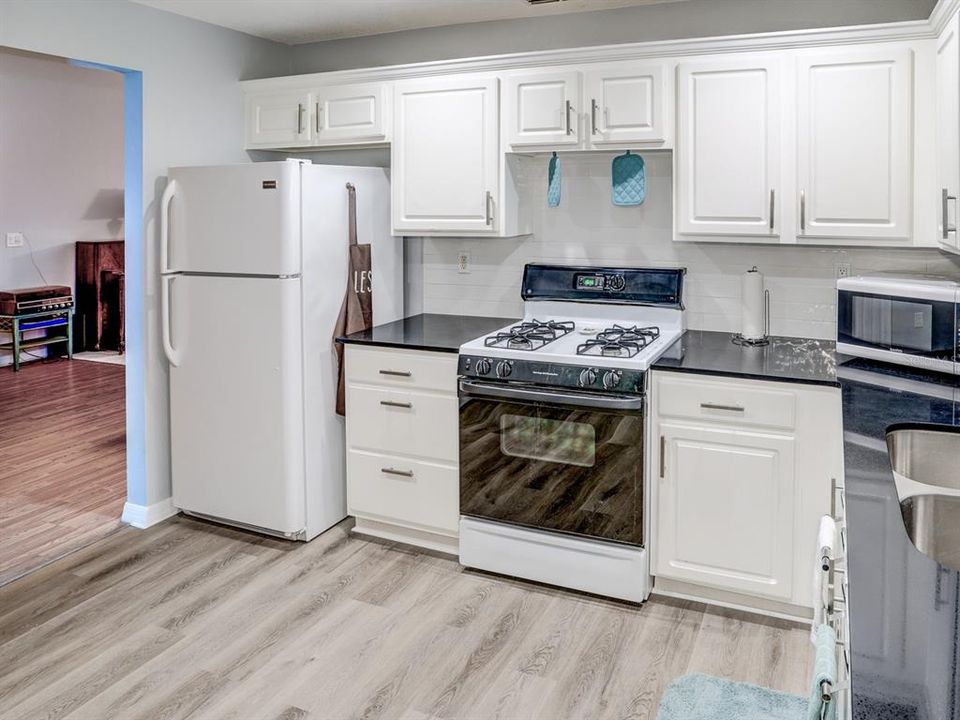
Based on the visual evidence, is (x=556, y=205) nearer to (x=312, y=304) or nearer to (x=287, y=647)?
(x=312, y=304)

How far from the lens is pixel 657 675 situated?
258cm

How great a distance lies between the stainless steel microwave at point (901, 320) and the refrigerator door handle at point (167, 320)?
9.02 feet

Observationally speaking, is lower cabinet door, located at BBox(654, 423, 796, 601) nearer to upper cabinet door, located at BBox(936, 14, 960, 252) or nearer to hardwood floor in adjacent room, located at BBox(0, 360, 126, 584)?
upper cabinet door, located at BBox(936, 14, 960, 252)

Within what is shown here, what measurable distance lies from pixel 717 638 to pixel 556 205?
1924 mm

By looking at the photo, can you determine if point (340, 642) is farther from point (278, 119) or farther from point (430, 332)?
point (278, 119)

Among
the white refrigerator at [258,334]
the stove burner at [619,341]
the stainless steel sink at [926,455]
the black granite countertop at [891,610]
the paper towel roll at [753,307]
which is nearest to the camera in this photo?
the black granite countertop at [891,610]

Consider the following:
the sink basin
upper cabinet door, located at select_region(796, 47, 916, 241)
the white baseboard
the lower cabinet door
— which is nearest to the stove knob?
the lower cabinet door

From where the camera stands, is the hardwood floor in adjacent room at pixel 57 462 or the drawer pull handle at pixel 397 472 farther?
the hardwood floor in adjacent room at pixel 57 462

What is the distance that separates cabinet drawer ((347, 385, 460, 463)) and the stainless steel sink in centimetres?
170

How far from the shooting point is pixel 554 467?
3070 millimetres

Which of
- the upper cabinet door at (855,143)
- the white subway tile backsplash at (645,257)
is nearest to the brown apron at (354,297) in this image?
the white subway tile backsplash at (645,257)

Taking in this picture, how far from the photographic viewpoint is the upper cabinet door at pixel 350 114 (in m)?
3.76

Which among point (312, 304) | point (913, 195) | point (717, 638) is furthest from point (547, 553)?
point (913, 195)

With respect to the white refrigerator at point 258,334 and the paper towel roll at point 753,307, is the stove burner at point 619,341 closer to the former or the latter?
the paper towel roll at point 753,307
